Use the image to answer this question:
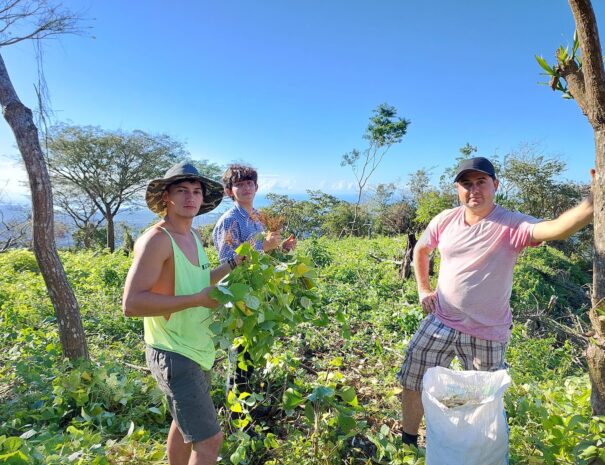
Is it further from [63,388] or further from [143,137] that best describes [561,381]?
[143,137]

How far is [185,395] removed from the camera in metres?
1.46

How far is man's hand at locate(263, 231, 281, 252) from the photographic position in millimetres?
1930

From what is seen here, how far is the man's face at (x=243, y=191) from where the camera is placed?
7.73ft

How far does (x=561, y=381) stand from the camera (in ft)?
9.12

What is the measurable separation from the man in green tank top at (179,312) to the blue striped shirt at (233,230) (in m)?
0.55

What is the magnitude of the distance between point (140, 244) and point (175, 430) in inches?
32.4

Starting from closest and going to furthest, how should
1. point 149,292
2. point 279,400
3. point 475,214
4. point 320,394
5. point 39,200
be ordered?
point 149,292 < point 320,394 < point 475,214 < point 279,400 < point 39,200

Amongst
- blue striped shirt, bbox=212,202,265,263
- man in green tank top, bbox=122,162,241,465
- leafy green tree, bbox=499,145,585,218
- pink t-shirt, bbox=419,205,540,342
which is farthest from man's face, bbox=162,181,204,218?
leafy green tree, bbox=499,145,585,218

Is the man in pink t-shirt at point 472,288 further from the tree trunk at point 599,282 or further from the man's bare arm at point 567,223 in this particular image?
the tree trunk at point 599,282

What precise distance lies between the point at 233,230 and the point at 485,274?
4.80ft

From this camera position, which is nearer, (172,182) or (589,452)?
(589,452)

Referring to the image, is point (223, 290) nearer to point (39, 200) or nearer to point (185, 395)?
point (185, 395)

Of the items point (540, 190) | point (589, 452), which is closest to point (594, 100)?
point (589, 452)

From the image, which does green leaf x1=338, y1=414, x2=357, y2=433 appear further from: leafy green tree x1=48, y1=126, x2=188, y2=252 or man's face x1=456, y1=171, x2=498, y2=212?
leafy green tree x1=48, y1=126, x2=188, y2=252
